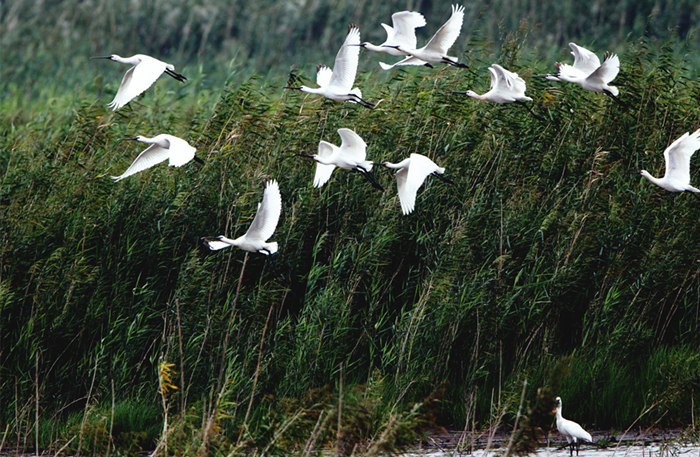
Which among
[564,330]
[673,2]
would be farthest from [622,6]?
[564,330]

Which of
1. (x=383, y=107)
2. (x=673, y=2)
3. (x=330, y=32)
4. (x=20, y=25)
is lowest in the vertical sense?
(x=20, y=25)

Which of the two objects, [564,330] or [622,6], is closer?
[564,330]

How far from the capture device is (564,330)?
23.2 ft

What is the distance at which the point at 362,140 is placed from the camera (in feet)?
21.8

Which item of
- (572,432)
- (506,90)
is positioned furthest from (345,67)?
(572,432)

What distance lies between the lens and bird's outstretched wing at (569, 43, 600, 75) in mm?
7301

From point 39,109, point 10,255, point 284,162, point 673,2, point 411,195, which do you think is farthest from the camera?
point 673,2

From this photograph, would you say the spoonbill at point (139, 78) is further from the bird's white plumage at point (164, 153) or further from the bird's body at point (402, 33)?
the bird's body at point (402, 33)

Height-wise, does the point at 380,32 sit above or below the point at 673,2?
below

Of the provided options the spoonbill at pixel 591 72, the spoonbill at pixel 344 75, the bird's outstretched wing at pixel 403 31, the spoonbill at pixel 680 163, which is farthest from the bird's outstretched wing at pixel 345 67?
the spoonbill at pixel 680 163

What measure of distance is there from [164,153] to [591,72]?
3636 millimetres

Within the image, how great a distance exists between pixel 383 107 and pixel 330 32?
14.0 metres

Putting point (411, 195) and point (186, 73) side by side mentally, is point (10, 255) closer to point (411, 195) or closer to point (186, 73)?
point (411, 195)

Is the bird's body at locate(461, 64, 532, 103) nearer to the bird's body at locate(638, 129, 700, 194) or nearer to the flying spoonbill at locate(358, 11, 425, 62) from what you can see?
the flying spoonbill at locate(358, 11, 425, 62)
